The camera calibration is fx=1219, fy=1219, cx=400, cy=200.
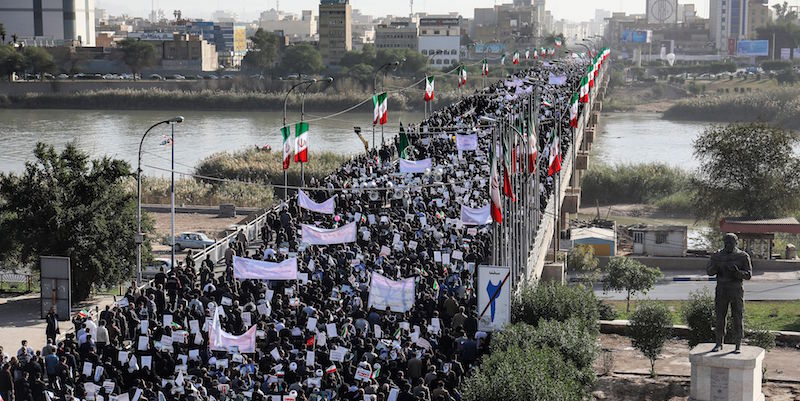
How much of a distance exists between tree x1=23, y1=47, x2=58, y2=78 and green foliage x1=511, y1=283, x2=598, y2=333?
11227cm

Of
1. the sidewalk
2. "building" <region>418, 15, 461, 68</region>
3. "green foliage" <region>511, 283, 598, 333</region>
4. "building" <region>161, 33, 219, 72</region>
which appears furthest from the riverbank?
"green foliage" <region>511, 283, 598, 333</region>

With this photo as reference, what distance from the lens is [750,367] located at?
15844mm

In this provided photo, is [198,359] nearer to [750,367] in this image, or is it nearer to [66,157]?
[750,367]

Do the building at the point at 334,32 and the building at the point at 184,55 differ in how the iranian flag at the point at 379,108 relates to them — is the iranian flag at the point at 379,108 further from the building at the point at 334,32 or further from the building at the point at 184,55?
the building at the point at 334,32

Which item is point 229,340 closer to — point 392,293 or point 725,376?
point 392,293

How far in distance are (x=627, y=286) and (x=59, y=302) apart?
15508 mm

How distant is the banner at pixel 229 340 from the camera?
17.7 meters

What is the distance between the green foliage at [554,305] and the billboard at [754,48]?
169013 millimetres

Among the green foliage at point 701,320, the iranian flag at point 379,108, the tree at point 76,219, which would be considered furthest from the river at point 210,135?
the green foliage at point 701,320

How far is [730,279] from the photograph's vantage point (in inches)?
642

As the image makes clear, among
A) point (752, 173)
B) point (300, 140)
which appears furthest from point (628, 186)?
point (300, 140)

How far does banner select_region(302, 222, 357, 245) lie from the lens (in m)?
23.6

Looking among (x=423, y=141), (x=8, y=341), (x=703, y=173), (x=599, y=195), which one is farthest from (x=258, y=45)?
(x=8, y=341)

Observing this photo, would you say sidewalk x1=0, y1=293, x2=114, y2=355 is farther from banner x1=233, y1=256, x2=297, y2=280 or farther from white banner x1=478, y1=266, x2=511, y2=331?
white banner x1=478, y1=266, x2=511, y2=331
